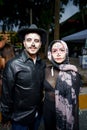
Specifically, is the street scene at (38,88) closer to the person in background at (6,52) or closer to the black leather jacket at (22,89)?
the black leather jacket at (22,89)

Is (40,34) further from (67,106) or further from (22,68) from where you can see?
(67,106)

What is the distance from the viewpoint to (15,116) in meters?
3.49

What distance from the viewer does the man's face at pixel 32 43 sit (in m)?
3.51

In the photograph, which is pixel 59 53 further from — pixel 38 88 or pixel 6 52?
pixel 6 52

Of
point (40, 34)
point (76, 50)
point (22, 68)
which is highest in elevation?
point (40, 34)

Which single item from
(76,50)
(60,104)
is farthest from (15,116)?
(76,50)

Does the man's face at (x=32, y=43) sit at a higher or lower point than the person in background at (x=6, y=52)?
higher

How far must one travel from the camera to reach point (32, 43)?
3.50 m


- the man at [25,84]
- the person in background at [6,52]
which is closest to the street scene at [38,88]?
the man at [25,84]

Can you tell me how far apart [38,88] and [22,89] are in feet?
0.49

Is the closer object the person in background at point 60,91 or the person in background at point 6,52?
the person in background at point 60,91

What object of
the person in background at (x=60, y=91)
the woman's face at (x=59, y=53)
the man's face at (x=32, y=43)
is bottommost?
the person in background at (x=60, y=91)

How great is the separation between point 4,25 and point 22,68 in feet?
114

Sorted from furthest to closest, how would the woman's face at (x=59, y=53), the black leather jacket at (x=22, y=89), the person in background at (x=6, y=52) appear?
the person in background at (x=6, y=52) < the woman's face at (x=59, y=53) < the black leather jacket at (x=22, y=89)
